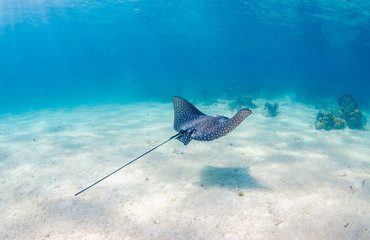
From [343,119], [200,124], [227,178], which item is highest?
[200,124]

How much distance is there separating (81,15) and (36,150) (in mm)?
34598

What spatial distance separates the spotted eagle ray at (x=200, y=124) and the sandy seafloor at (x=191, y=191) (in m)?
1.00

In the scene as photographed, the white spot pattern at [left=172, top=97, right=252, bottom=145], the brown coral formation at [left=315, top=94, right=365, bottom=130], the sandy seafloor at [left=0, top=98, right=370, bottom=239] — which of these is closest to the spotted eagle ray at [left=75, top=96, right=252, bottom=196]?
the white spot pattern at [left=172, top=97, right=252, bottom=145]

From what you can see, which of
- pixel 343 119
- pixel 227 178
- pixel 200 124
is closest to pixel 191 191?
pixel 227 178

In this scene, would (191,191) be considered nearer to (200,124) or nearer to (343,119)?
(200,124)

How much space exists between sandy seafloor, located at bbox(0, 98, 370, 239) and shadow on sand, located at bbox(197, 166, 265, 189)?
2cm

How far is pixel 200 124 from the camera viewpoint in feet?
16.4

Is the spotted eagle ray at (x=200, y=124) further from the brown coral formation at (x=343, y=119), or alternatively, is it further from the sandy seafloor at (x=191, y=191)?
the brown coral formation at (x=343, y=119)

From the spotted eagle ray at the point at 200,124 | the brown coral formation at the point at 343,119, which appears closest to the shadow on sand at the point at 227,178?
the spotted eagle ray at the point at 200,124

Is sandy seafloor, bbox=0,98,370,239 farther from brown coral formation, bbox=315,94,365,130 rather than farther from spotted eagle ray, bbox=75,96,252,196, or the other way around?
brown coral formation, bbox=315,94,365,130

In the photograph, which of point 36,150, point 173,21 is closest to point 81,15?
point 173,21

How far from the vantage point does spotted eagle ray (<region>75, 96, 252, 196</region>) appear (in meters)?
4.23

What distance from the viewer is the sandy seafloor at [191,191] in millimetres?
3391

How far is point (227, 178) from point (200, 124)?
1.55 meters
